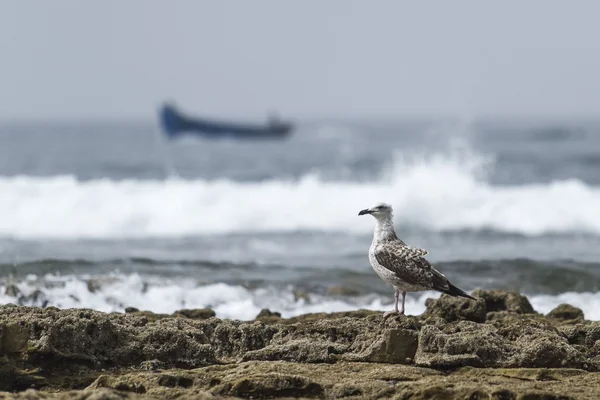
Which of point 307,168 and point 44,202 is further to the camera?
point 307,168

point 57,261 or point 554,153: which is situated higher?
point 554,153

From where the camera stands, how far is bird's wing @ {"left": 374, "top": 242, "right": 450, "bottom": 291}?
775 cm

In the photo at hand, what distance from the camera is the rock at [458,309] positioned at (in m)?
8.25

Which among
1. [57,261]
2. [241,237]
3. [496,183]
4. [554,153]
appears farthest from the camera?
[554,153]

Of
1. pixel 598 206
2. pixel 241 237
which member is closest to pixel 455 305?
pixel 241 237

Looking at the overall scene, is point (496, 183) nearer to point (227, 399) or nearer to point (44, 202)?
point (44, 202)

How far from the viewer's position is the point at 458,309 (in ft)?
27.2

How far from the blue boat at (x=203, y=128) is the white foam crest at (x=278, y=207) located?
4871cm

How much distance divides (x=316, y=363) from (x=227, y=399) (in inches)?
43.0

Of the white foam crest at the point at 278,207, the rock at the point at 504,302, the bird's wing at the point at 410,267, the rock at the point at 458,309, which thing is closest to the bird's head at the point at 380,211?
the bird's wing at the point at 410,267

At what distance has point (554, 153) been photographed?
4841 cm

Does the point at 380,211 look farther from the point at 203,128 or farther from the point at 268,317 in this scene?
the point at 203,128

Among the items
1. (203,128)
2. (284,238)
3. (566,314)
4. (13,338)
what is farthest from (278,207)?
(203,128)

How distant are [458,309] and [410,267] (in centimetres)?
77
